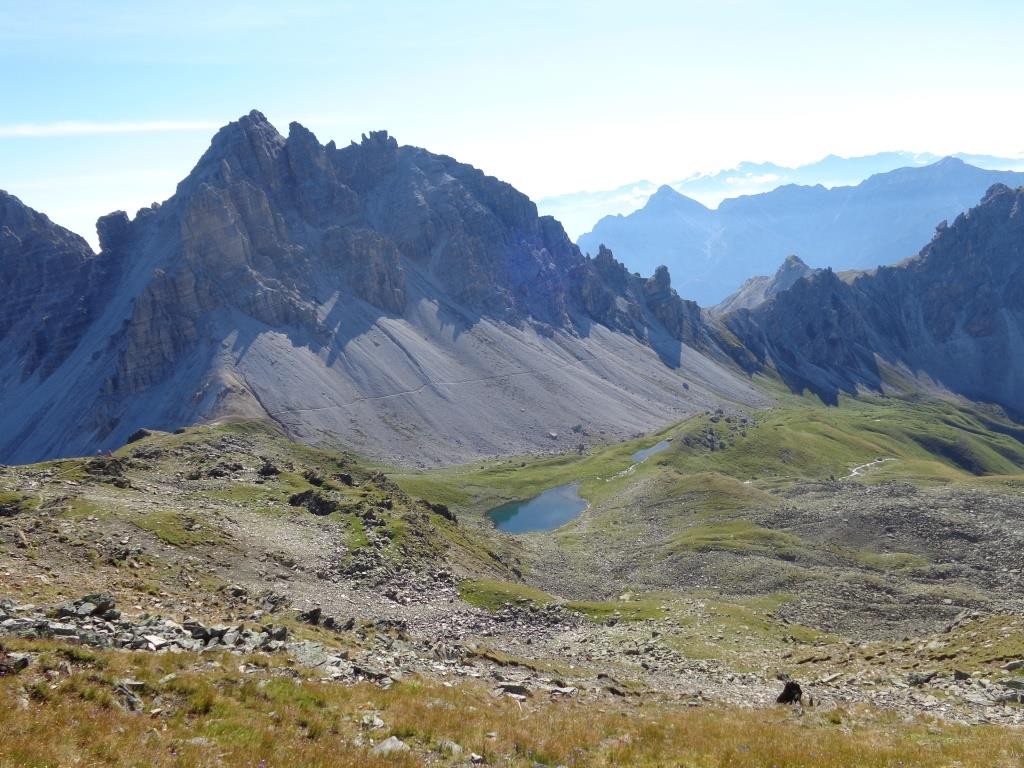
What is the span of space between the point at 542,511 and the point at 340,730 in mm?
138482

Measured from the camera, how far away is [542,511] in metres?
157

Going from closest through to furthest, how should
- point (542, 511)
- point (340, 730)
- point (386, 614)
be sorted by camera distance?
1. point (340, 730)
2. point (386, 614)
3. point (542, 511)

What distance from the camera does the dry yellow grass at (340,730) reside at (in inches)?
652

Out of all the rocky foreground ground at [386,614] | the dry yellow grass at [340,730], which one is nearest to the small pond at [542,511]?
the rocky foreground ground at [386,614]

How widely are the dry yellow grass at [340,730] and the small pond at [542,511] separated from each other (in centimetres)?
11426

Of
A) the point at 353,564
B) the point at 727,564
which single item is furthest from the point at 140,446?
the point at 727,564

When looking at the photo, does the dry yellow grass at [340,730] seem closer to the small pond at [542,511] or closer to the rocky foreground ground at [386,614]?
the rocky foreground ground at [386,614]

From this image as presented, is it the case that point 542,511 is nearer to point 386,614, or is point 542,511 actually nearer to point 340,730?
point 386,614

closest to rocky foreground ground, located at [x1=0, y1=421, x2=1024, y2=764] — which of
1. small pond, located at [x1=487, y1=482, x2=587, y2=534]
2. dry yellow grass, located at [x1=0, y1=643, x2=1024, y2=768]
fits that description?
dry yellow grass, located at [x1=0, y1=643, x2=1024, y2=768]

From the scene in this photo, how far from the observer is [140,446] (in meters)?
108

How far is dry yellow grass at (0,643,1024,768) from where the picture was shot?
16562 mm

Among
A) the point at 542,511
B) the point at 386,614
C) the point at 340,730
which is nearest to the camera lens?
the point at 340,730

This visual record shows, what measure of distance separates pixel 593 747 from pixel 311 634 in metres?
16.9

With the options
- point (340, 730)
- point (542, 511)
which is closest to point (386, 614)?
point (340, 730)
